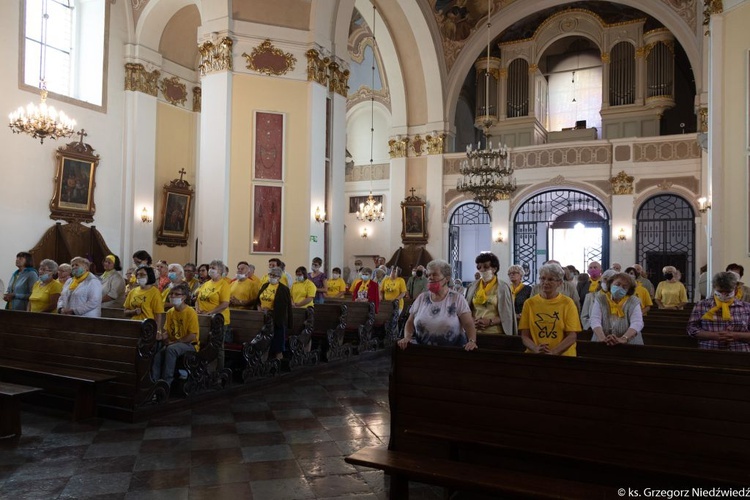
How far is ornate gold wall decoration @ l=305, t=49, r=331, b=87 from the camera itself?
1239 cm

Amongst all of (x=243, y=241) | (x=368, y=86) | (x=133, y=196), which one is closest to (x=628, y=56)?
(x=368, y=86)

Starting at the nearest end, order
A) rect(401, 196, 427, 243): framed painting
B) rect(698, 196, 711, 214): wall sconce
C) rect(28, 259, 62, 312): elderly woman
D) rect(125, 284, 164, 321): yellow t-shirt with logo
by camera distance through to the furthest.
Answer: rect(125, 284, 164, 321): yellow t-shirt with logo → rect(28, 259, 62, 312): elderly woman → rect(698, 196, 711, 214): wall sconce → rect(401, 196, 427, 243): framed painting

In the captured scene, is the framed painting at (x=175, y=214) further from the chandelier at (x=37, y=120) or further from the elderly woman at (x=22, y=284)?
the elderly woman at (x=22, y=284)

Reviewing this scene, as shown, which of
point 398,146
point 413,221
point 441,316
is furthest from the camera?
point 398,146

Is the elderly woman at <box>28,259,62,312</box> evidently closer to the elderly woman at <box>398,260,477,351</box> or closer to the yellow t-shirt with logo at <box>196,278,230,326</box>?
the yellow t-shirt with logo at <box>196,278,230,326</box>

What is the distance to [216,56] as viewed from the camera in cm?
1195

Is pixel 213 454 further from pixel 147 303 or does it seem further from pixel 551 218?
pixel 551 218

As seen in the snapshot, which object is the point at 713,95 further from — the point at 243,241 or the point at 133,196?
the point at 133,196

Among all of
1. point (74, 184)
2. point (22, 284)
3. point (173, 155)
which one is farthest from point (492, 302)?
point (173, 155)

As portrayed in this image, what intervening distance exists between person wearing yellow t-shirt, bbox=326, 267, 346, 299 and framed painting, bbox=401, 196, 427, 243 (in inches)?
281

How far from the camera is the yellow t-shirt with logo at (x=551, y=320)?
4.27 m

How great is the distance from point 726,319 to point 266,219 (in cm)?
910

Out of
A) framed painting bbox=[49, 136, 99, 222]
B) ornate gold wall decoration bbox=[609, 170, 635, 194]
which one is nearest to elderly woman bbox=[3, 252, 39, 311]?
framed painting bbox=[49, 136, 99, 222]

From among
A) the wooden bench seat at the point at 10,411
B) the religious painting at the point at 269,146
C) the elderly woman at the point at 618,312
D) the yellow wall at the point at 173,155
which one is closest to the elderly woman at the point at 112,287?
the wooden bench seat at the point at 10,411
